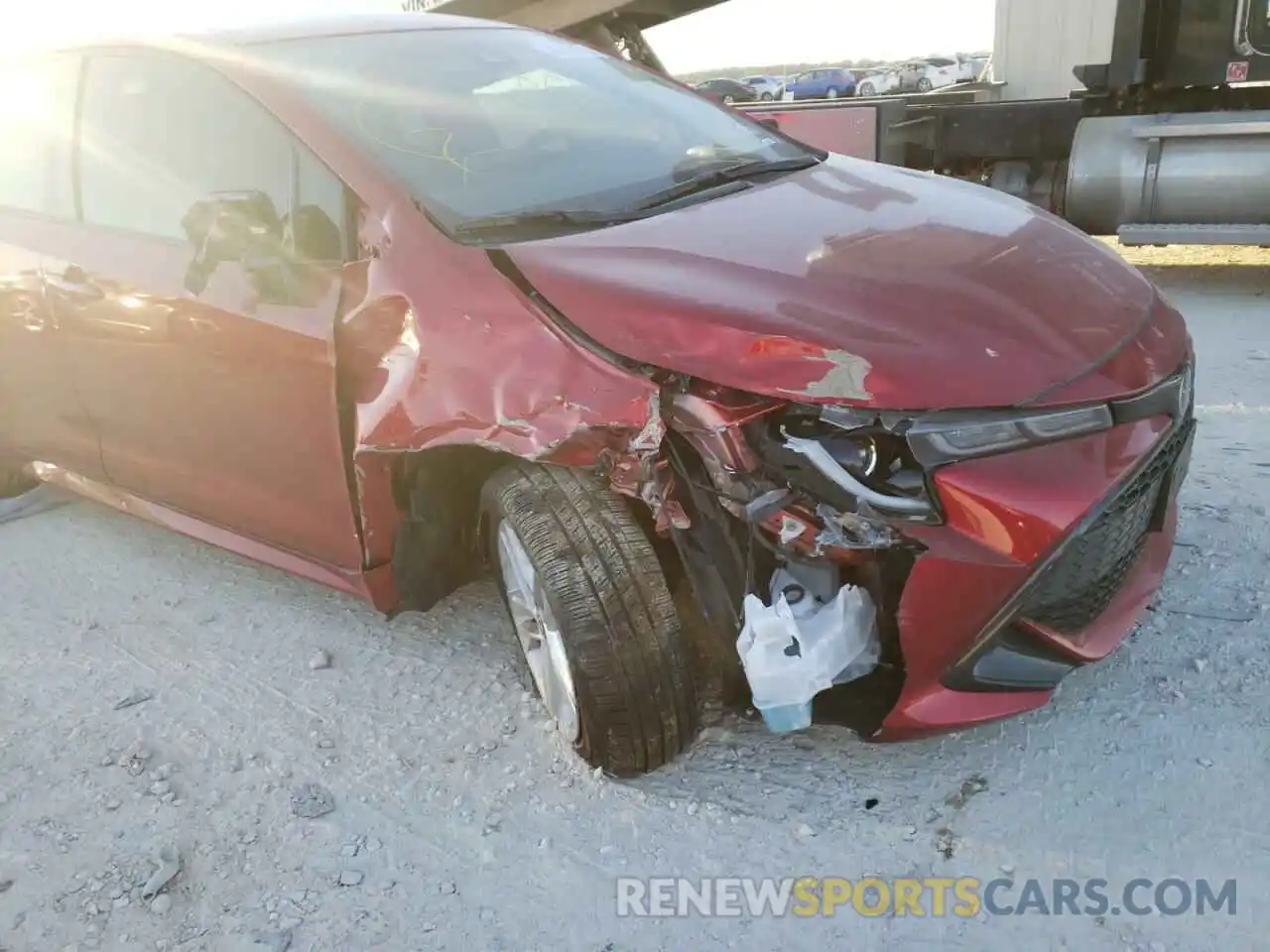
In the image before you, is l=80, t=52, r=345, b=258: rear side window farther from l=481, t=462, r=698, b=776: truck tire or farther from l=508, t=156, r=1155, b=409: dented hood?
l=481, t=462, r=698, b=776: truck tire

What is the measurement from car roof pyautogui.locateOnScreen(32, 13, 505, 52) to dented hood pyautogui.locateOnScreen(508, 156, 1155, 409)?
1.24m

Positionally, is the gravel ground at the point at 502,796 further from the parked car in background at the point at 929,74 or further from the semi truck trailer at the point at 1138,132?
the parked car in background at the point at 929,74

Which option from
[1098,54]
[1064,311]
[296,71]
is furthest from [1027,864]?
[1098,54]

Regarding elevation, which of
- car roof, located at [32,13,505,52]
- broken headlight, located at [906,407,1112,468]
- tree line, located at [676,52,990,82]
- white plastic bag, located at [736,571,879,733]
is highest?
car roof, located at [32,13,505,52]

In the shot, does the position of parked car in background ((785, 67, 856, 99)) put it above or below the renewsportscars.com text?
below

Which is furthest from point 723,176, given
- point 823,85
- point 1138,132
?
point 823,85

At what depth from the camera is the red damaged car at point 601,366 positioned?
197 centimetres

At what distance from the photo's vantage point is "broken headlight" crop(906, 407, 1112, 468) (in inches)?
75.3

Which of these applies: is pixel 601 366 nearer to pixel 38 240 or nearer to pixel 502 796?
pixel 502 796

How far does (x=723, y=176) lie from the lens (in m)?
2.82

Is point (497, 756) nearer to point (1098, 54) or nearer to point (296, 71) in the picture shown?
point (296, 71)

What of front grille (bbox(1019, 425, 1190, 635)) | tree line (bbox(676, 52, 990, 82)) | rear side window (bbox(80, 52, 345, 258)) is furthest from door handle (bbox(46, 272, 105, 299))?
tree line (bbox(676, 52, 990, 82))

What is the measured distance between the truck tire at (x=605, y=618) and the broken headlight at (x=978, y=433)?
24.9 inches

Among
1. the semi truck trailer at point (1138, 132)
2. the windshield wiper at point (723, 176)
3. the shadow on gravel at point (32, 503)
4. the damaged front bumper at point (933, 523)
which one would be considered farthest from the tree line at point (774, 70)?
the damaged front bumper at point (933, 523)
